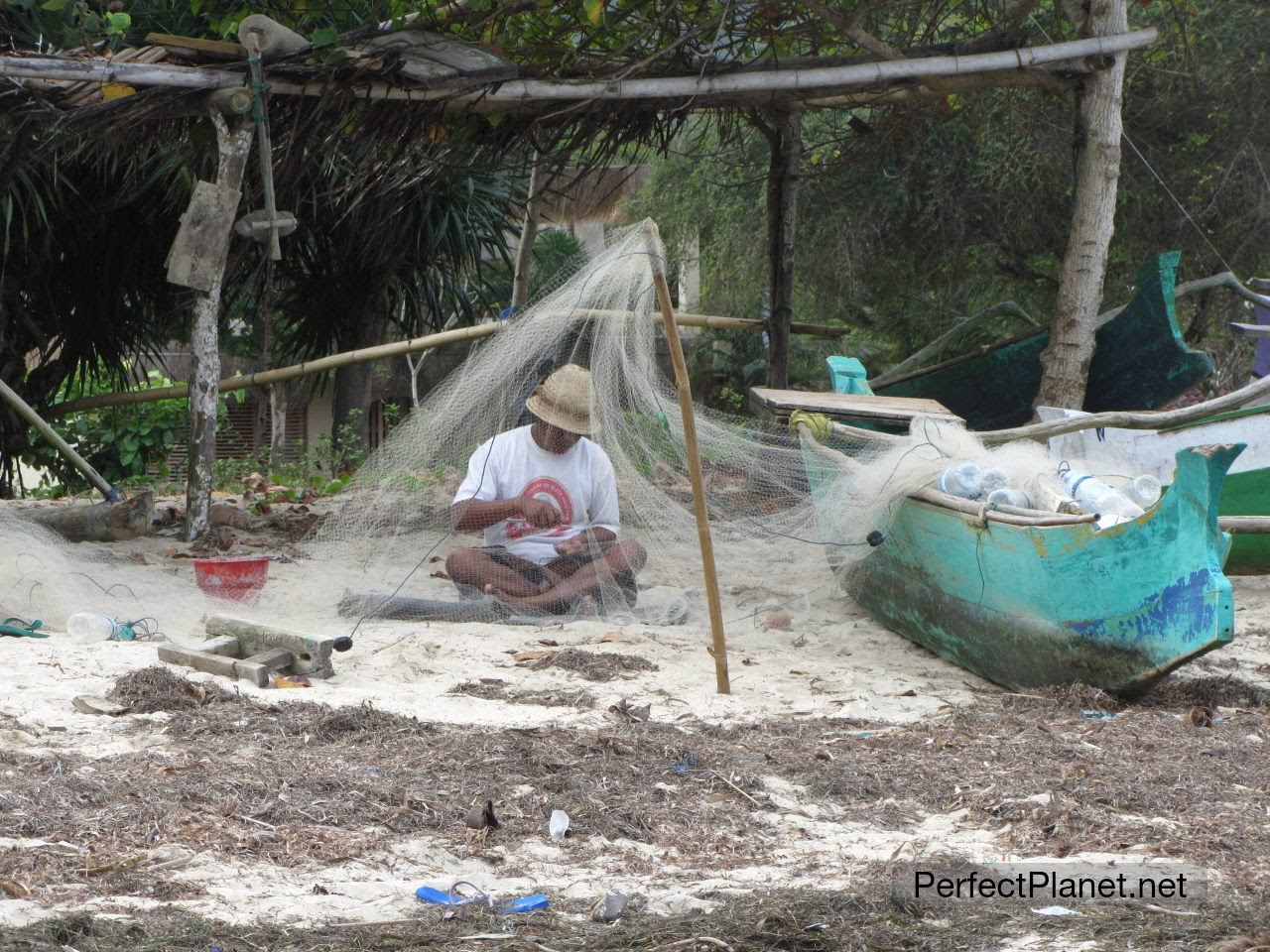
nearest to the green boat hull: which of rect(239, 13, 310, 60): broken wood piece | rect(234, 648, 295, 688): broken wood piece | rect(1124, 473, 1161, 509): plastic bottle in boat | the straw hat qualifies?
rect(1124, 473, 1161, 509): plastic bottle in boat

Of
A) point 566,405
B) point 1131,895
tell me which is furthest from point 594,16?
point 1131,895

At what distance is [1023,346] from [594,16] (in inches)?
148

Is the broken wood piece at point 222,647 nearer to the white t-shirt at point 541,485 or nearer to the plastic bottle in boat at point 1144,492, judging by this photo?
the white t-shirt at point 541,485

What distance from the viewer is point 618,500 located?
19.5ft

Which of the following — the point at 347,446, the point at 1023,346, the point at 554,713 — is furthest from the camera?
the point at 347,446

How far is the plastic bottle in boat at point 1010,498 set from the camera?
484 cm

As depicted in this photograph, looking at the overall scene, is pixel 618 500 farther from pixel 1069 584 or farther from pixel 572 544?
pixel 1069 584

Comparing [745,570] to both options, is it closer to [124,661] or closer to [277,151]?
[124,661]

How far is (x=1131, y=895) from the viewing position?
2.81 metres

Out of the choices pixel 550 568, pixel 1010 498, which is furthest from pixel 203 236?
pixel 1010 498

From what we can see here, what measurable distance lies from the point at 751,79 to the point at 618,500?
2.36m

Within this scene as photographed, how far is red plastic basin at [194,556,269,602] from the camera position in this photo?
545cm

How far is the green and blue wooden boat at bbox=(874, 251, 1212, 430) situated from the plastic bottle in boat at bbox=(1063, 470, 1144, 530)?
308cm

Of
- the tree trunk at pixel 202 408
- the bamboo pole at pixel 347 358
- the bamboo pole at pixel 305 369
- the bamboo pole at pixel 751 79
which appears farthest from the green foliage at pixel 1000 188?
the tree trunk at pixel 202 408
